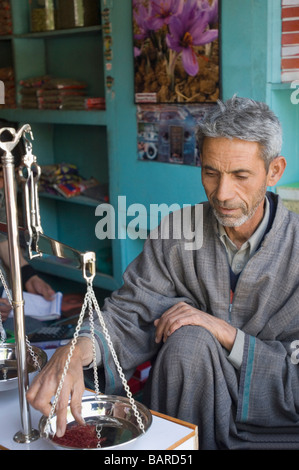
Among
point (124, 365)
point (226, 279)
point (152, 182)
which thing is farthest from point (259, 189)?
point (152, 182)

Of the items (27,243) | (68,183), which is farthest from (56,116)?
(27,243)

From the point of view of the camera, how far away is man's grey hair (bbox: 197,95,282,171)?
1.60 m

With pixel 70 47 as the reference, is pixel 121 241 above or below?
below

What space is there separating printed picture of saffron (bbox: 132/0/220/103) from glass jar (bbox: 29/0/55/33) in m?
0.89

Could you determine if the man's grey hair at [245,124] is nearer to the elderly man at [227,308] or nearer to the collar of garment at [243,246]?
the elderly man at [227,308]

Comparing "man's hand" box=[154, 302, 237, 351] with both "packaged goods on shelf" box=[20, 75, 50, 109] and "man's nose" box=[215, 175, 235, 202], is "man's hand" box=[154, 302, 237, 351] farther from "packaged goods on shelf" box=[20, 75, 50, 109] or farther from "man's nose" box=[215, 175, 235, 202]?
"packaged goods on shelf" box=[20, 75, 50, 109]

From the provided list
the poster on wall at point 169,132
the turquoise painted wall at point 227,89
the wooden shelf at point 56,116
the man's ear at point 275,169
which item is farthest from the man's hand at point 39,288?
the man's ear at point 275,169

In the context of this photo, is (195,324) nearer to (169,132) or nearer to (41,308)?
(41,308)

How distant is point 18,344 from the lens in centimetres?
112

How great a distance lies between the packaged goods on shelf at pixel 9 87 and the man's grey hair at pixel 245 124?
268 centimetres

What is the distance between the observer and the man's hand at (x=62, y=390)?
1.16 meters
